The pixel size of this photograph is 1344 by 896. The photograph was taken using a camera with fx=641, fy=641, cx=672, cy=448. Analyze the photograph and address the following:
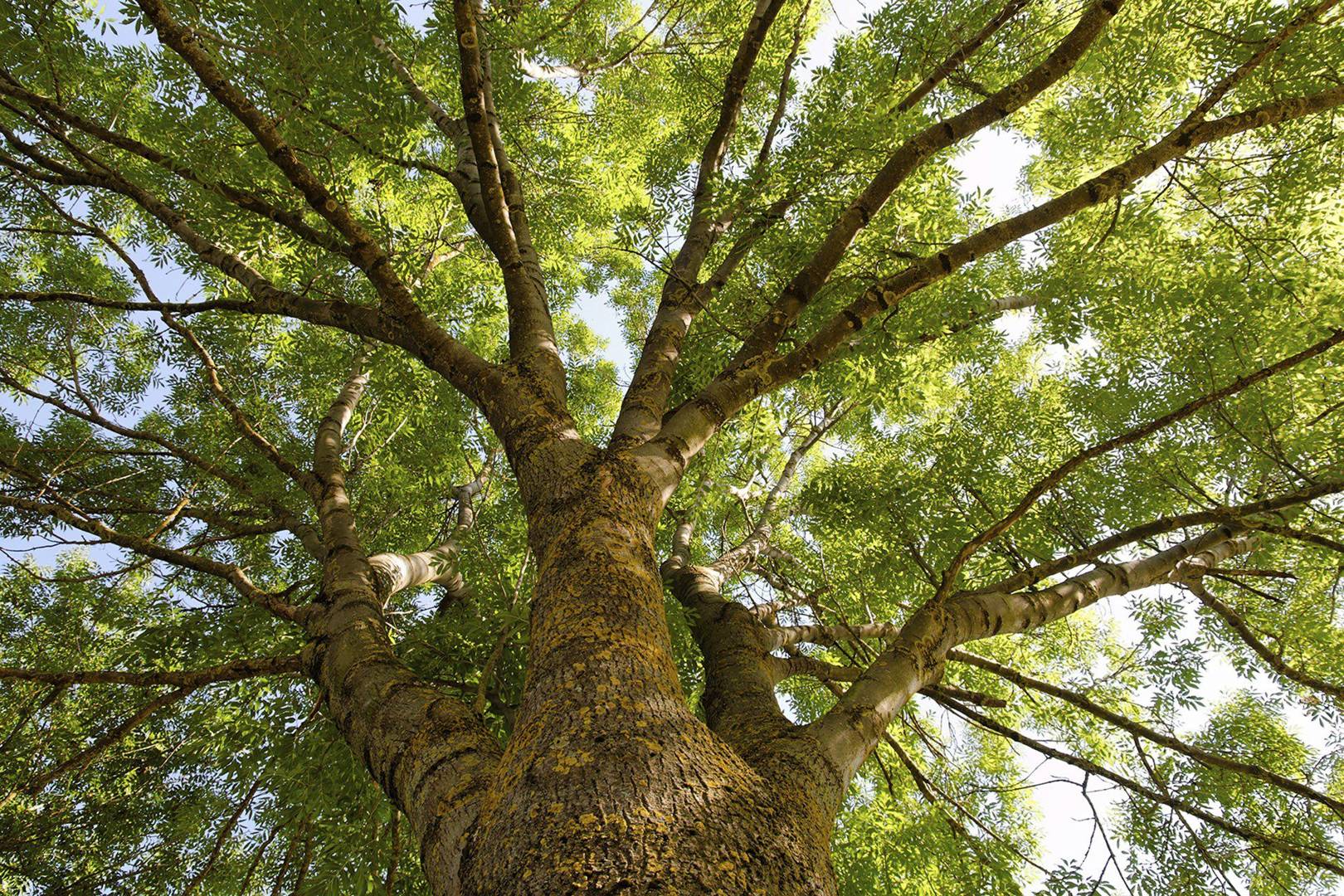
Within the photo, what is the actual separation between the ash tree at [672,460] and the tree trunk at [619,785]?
0.01 m

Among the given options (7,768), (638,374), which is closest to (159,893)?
(7,768)

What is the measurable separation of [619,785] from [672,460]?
4.69 feet

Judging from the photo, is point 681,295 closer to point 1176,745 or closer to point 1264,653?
point 1176,745

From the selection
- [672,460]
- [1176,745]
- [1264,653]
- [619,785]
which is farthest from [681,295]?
[1264,653]

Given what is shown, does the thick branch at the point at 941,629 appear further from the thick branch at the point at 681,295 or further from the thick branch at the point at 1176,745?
the thick branch at the point at 681,295

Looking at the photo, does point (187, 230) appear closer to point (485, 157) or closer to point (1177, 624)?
point (485, 157)

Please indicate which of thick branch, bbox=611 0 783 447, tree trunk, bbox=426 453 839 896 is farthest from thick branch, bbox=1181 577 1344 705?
thick branch, bbox=611 0 783 447

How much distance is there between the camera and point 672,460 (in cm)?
255

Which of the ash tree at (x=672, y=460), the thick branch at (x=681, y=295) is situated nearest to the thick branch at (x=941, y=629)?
the ash tree at (x=672, y=460)

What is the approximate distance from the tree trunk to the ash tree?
1 centimetres

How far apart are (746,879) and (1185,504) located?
4.71 meters

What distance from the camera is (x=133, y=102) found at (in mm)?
5727

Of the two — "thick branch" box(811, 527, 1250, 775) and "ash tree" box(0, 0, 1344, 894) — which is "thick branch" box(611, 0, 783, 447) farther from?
"thick branch" box(811, 527, 1250, 775)

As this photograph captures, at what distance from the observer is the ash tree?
6.64ft
